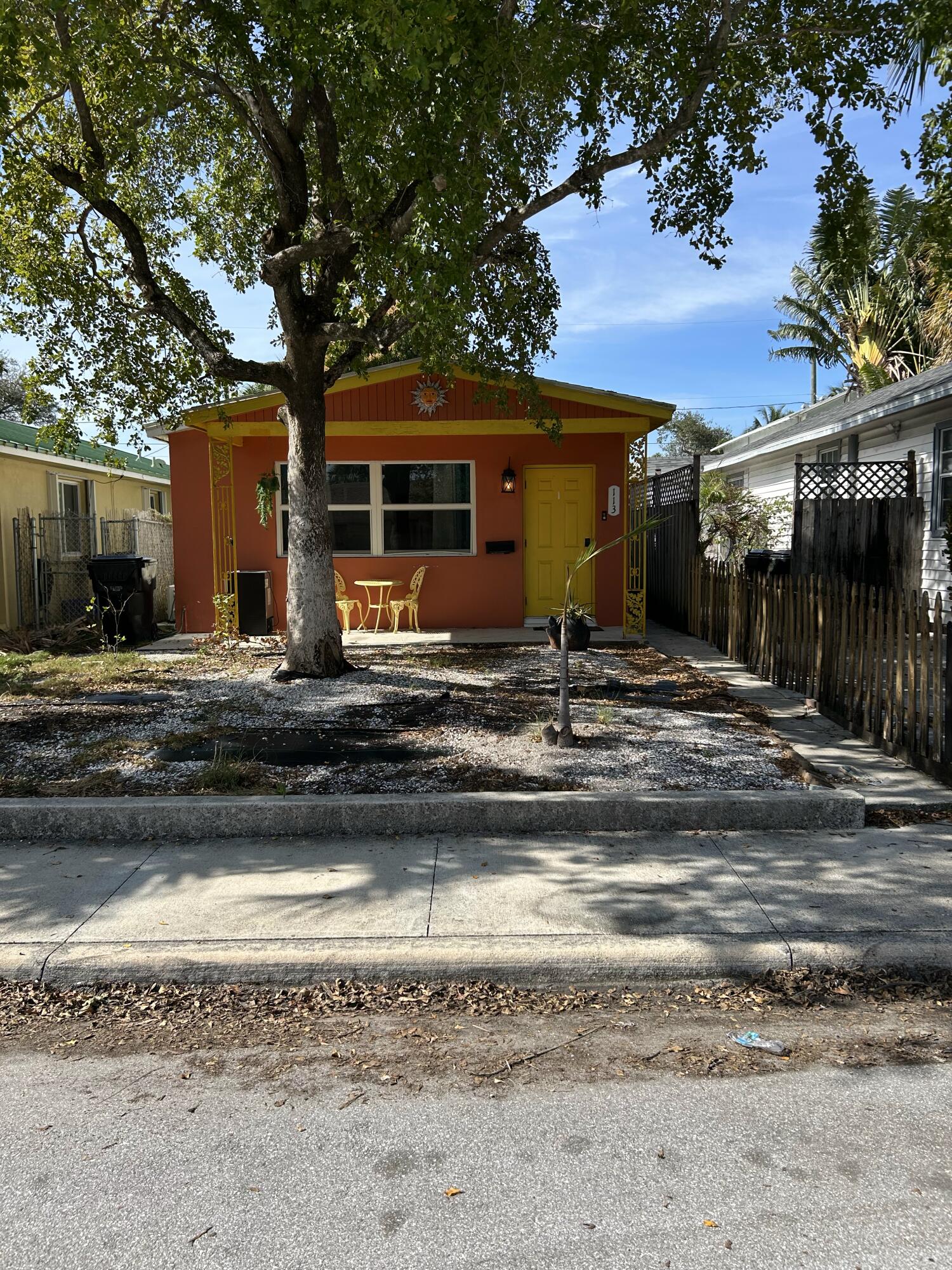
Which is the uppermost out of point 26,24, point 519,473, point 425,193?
point 26,24

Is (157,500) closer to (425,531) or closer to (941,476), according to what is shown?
(425,531)

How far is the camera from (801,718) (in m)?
7.82

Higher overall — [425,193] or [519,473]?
[425,193]

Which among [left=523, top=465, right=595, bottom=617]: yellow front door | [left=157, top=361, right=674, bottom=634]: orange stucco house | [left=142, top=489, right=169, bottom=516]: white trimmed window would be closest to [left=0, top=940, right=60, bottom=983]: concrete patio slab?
[left=157, top=361, right=674, bottom=634]: orange stucco house

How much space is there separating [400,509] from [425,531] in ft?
1.62

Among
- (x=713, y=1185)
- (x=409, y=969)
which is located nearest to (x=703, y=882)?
(x=409, y=969)

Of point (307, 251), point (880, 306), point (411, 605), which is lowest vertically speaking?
point (411, 605)

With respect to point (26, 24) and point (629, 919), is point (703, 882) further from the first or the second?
point (26, 24)

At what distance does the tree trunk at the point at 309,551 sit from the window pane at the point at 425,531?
4.35 meters

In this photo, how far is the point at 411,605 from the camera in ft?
42.6

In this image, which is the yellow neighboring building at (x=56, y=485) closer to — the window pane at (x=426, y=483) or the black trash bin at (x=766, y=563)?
the window pane at (x=426, y=483)

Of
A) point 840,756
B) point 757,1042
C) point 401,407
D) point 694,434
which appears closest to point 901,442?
point 401,407

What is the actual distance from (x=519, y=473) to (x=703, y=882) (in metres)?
9.48

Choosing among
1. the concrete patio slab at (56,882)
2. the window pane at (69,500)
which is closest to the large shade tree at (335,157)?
the concrete patio slab at (56,882)
